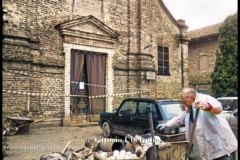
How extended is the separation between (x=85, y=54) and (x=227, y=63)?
10.2 metres

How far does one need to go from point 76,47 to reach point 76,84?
1691 mm

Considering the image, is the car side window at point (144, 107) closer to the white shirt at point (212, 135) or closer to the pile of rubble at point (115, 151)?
the pile of rubble at point (115, 151)

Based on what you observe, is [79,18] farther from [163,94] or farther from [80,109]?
[163,94]

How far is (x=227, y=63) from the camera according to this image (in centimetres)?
2005

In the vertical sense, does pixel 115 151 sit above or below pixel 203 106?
below

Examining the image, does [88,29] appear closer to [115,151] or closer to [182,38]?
[182,38]

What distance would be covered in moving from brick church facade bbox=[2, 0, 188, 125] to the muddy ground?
3.39 ft

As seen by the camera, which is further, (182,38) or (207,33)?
(207,33)

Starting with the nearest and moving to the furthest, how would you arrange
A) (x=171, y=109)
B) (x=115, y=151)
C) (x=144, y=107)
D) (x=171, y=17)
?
(x=115, y=151), (x=171, y=109), (x=144, y=107), (x=171, y=17)

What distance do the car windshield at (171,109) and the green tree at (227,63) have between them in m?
11.8

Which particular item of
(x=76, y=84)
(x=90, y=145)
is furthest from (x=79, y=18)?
(x=90, y=145)

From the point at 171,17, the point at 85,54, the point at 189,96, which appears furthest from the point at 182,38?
the point at 189,96

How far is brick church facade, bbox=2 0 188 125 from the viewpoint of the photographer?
1215 centimetres

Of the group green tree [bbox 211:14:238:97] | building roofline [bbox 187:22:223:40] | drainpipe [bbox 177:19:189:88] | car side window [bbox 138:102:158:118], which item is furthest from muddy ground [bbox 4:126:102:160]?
building roofline [bbox 187:22:223:40]
